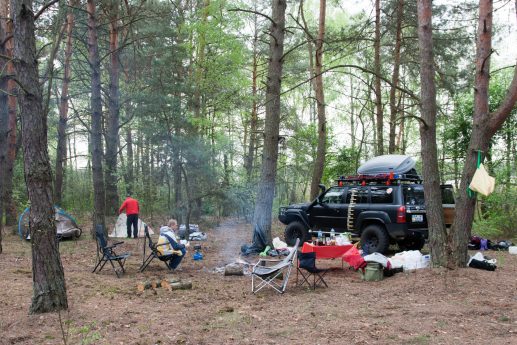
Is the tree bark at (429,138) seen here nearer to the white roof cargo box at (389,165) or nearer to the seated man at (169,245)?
the white roof cargo box at (389,165)

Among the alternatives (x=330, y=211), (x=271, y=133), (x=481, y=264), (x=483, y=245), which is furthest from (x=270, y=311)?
(x=483, y=245)

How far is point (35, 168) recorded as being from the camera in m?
5.07

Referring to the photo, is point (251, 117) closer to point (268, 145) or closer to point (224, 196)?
point (224, 196)

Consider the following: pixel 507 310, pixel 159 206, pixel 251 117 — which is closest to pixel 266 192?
pixel 507 310

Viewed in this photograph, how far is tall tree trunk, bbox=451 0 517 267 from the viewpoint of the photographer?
761 cm

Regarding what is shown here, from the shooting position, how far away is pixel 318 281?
303 inches

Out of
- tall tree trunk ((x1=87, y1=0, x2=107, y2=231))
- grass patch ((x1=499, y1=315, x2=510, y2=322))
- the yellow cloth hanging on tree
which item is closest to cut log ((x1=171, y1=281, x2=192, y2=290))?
grass patch ((x1=499, y1=315, x2=510, y2=322))

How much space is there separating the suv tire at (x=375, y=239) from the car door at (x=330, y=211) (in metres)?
0.69

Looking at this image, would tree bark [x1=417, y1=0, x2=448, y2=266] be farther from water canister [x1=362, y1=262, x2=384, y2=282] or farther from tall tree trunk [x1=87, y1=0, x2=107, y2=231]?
tall tree trunk [x1=87, y1=0, x2=107, y2=231]

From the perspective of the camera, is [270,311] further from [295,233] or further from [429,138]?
[295,233]

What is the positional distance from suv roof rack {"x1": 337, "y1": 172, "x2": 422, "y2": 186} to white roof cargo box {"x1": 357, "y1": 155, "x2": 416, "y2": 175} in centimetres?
20

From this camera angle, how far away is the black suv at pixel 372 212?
980 centimetres

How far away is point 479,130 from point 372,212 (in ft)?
10.2

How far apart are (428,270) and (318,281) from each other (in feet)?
6.02
